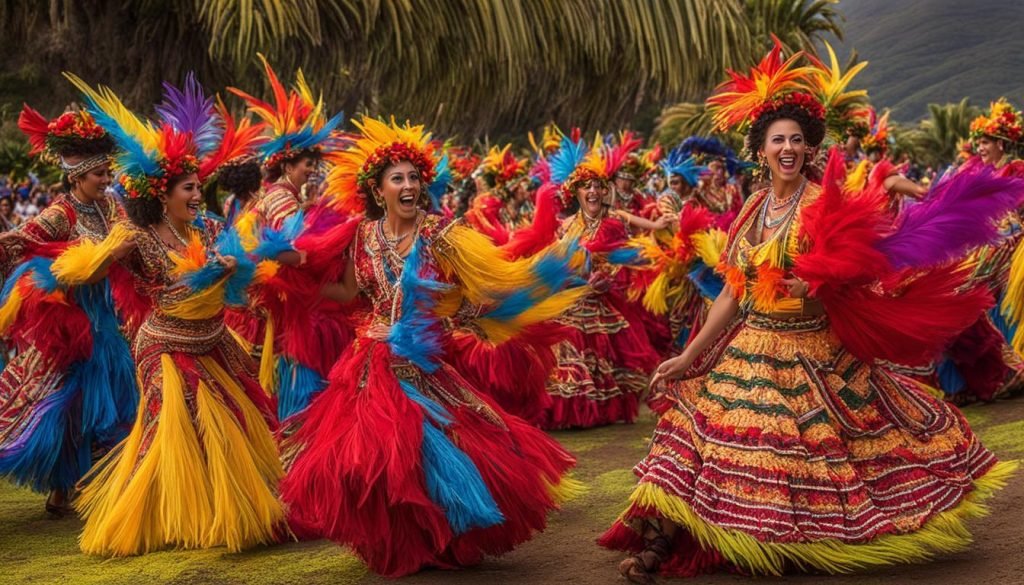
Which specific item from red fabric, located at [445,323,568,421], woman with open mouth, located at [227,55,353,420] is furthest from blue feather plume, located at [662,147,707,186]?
red fabric, located at [445,323,568,421]

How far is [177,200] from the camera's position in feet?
20.8

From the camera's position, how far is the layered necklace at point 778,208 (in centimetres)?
523

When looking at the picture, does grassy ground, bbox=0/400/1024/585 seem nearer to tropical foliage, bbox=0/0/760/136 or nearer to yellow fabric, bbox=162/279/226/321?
yellow fabric, bbox=162/279/226/321

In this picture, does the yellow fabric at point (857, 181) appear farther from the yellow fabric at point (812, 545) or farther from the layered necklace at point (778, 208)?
the yellow fabric at point (812, 545)

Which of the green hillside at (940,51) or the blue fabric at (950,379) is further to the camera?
the green hillside at (940,51)

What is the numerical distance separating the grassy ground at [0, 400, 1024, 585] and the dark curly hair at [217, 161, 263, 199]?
8.73 feet

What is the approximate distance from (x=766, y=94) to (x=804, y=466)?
152 cm

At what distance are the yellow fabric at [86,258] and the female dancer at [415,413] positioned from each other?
3.63 feet

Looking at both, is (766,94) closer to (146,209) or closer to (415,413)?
(415,413)

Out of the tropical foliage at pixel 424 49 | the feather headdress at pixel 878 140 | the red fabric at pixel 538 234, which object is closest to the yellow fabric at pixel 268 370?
the red fabric at pixel 538 234

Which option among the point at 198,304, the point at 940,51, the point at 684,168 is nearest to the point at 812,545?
the point at 198,304

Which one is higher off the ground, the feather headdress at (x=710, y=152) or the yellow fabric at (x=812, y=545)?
the feather headdress at (x=710, y=152)

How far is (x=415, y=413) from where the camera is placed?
208 inches

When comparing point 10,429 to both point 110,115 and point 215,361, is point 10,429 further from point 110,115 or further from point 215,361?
point 110,115
